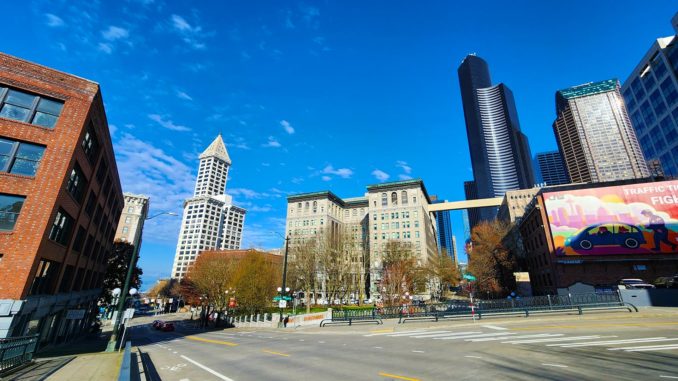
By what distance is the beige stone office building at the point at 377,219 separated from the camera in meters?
93.4

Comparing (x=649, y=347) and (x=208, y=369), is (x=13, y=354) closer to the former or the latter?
(x=208, y=369)

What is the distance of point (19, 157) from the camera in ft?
59.8

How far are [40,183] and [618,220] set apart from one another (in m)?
56.9

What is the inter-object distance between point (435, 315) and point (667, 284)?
22.4 metres

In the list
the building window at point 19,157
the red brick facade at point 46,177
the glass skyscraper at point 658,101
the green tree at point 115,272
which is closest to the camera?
the red brick facade at point 46,177

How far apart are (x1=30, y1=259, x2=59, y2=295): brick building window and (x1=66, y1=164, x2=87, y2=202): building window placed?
5336mm

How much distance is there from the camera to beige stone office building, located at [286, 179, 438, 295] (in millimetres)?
93444

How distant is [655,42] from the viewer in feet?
225

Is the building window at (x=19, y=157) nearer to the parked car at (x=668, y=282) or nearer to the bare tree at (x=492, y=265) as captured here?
the parked car at (x=668, y=282)

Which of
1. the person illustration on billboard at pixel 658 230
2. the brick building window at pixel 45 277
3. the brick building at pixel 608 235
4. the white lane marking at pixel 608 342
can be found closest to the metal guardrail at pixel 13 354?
the brick building window at pixel 45 277

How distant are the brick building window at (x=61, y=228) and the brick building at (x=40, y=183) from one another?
8 cm

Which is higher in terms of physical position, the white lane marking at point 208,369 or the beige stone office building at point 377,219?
the beige stone office building at point 377,219

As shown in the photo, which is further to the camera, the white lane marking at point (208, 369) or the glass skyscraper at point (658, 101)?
the glass skyscraper at point (658, 101)

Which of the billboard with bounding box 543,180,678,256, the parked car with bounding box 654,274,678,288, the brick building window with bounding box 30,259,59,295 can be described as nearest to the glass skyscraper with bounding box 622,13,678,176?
the billboard with bounding box 543,180,678,256
